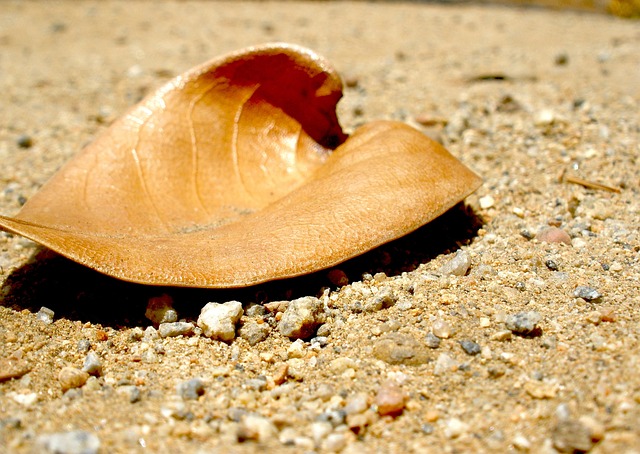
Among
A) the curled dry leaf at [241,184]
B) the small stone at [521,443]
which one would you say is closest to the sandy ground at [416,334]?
the small stone at [521,443]

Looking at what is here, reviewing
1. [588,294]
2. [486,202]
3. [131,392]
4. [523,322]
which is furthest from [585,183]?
[131,392]

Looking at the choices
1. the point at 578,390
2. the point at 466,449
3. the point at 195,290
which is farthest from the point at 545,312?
the point at 195,290

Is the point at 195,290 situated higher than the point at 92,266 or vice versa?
the point at 92,266

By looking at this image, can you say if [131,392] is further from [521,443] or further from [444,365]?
[521,443]

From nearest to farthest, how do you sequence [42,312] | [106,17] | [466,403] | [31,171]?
[466,403] → [42,312] → [31,171] → [106,17]

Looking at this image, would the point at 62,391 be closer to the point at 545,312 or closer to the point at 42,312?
the point at 42,312

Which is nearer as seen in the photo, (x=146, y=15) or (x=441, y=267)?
(x=441, y=267)

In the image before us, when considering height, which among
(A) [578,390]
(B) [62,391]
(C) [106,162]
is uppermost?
(C) [106,162]

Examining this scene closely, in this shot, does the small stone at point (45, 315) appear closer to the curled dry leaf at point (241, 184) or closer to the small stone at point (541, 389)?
the curled dry leaf at point (241, 184)
